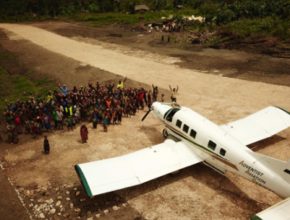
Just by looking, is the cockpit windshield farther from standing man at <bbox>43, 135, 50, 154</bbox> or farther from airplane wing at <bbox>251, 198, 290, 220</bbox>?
airplane wing at <bbox>251, 198, 290, 220</bbox>

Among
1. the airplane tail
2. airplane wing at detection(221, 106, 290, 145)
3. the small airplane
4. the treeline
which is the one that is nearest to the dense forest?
the treeline

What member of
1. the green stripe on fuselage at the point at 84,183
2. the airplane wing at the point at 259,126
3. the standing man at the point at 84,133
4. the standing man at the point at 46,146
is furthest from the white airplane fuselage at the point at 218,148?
the standing man at the point at 46,146

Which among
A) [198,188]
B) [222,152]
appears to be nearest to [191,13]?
[222,152]

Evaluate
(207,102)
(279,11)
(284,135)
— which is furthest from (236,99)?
(279,11)

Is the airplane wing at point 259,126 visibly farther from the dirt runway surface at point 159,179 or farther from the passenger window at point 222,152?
the passenger window at point 222,152

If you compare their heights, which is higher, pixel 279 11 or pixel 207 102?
pixel 279 11

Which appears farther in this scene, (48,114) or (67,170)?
(48,114)

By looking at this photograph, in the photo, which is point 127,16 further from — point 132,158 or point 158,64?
point 132,158
